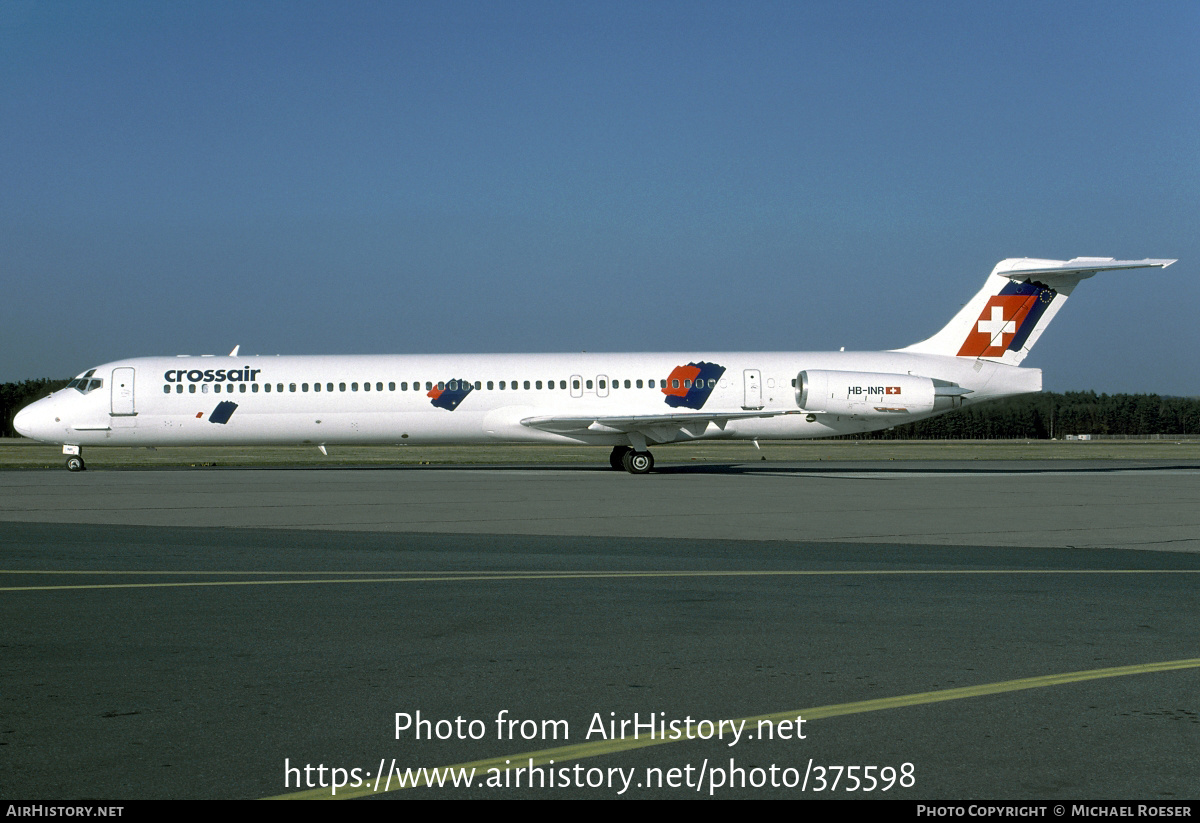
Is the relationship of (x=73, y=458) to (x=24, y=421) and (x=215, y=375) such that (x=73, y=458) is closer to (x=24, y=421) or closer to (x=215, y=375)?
(x=24, y=421)

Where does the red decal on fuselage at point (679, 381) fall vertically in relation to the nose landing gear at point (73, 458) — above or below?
above

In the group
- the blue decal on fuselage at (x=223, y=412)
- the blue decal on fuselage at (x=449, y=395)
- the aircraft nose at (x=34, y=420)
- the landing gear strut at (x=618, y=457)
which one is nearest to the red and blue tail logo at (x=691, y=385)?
the landing gear strut at (x=618, y=457)

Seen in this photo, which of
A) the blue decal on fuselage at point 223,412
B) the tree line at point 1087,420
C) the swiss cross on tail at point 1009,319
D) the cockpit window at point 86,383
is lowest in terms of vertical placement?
the tree line at point 1087,420

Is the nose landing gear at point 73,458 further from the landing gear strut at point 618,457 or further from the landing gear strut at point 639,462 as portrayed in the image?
the landing gear strut at point 639,462

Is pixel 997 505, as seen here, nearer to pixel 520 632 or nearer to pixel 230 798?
pixel 520 632

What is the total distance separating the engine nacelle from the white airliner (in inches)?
2.1

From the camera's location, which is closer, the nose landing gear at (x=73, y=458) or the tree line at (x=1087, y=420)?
the nose landing gear at (x=73, y=458)

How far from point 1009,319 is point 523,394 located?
43.8 ft

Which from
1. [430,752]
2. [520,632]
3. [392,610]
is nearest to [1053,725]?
[430,752]

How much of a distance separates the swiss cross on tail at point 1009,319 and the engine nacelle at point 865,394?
2.15 m

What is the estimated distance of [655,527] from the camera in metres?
14.8

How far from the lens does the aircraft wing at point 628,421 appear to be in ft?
89.5

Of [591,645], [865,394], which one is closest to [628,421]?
[865,394]

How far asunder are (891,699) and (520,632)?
8.57ft
